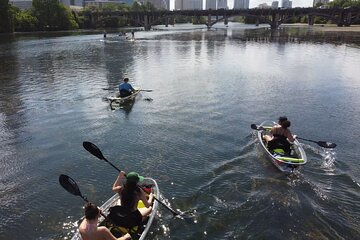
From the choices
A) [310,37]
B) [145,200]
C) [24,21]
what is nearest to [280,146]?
[145,200]

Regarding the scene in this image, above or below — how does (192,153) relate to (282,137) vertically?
below

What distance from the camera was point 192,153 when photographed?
16547mm

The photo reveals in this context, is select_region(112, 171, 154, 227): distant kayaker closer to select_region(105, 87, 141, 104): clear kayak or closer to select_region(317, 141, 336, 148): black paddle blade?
select_region(317, 141, 336, 148): black paddle blade

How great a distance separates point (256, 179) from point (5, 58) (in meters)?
50.8

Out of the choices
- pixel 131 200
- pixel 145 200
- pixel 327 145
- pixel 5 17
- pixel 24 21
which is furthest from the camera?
pixel 24 21

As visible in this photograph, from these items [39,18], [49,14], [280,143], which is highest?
[49,14]

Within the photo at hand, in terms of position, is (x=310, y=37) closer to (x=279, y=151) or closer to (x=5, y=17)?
(x=279, y=151)

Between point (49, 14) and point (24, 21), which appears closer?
point (24, 21)

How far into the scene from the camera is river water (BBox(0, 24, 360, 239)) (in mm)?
11305

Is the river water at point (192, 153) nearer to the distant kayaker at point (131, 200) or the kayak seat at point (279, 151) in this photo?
the kayak seat at point (279, 151)

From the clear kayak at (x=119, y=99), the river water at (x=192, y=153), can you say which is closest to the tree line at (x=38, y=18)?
the river water at (x=192, y=153)

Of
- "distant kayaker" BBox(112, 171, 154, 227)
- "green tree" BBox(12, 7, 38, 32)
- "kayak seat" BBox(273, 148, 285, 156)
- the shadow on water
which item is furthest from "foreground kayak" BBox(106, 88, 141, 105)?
Answer: "green tree" BBox(12, 7, 38, 32)

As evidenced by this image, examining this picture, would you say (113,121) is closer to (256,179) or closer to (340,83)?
(256,179)

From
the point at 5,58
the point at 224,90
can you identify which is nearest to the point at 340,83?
the point at 224,90
